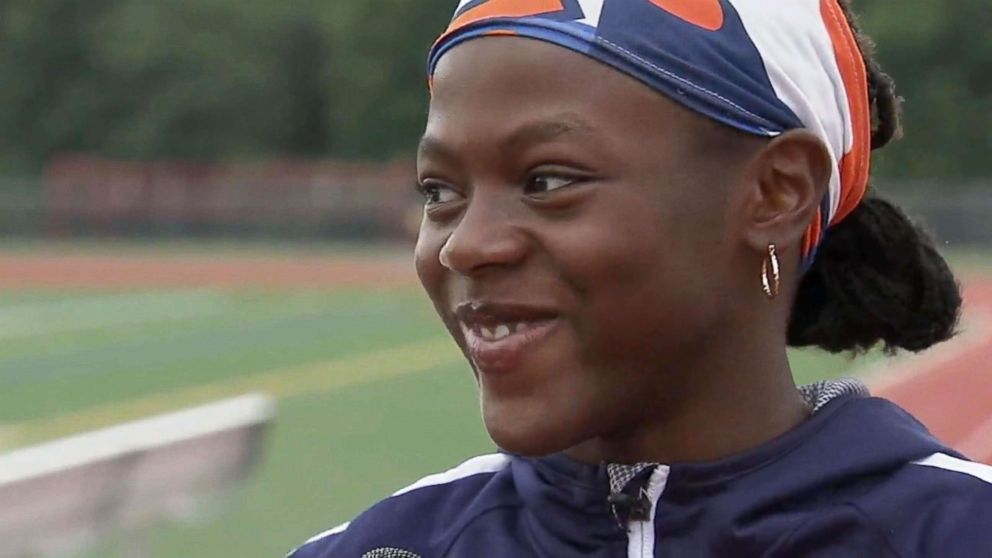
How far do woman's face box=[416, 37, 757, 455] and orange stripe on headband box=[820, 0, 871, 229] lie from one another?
20 centimetres

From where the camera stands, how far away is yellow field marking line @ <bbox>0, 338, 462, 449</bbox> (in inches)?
349

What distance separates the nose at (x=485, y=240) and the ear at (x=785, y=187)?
0.23m

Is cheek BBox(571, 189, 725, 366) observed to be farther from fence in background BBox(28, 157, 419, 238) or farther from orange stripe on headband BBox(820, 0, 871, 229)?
fence in background BBox(28, 157, 419, 238)

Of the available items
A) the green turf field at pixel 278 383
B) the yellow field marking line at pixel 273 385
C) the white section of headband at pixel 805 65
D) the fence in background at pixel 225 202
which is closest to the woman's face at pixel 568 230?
the white section of headband at pixel 805 65

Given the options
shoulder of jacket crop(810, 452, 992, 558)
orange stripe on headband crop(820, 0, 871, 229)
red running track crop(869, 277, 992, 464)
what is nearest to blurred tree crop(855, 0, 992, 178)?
red running track crop(869, 277, 992, 464)

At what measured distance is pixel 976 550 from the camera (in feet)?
5.06

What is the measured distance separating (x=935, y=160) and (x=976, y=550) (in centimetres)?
3016

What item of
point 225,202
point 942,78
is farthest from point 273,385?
point 942,78

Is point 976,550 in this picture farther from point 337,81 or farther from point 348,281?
point 337,81

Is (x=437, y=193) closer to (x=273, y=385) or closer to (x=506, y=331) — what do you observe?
(x=506, y=331)

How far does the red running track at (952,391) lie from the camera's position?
598 centimetres

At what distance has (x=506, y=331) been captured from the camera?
1.54 meters

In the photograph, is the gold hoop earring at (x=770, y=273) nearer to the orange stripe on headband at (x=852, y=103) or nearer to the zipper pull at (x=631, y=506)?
the orange stripe on headband at (x=852, y=103)

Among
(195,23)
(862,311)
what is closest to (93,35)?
(195,23)
